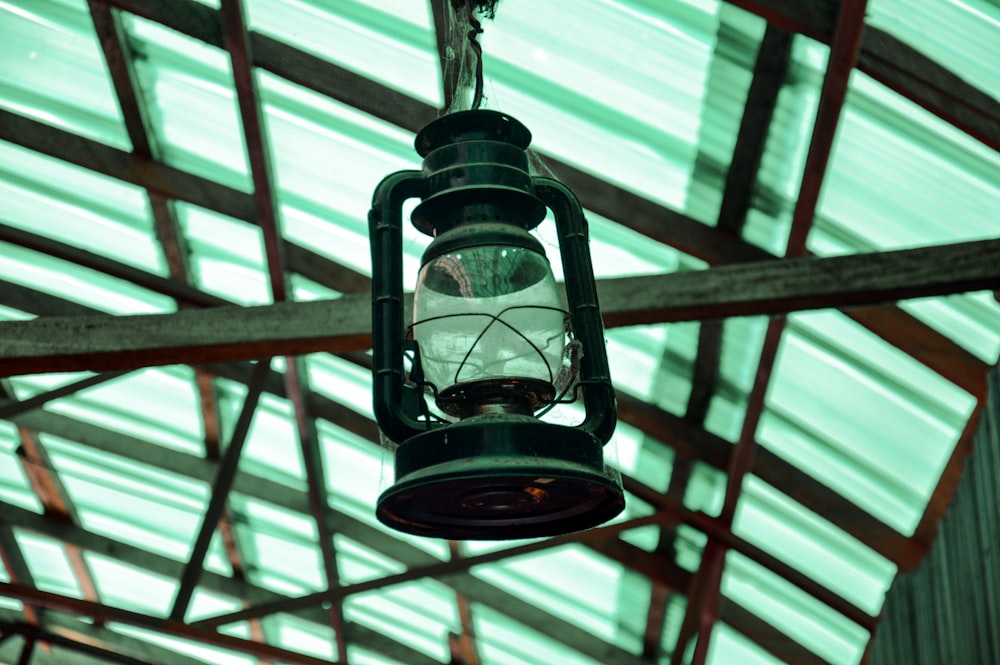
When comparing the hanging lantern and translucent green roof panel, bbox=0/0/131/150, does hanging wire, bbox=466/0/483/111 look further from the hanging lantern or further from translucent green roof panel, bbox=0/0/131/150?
translucent green roof panel, bbox=0/0/131/150

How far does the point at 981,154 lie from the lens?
493 centimetres

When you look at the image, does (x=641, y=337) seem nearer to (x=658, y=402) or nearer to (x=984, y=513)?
(x=658, y=402)

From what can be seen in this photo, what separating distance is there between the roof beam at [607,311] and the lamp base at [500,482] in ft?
10.4

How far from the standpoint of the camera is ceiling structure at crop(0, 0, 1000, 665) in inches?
187

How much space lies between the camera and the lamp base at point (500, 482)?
4.26 ft

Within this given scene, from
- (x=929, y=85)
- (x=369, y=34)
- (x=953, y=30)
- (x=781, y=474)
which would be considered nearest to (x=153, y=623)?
(x=781, y=474)

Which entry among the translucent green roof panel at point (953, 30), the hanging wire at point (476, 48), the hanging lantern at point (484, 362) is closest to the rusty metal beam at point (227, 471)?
the translucent green roof panel at point (953, 30)

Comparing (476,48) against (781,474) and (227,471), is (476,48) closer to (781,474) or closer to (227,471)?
(781,474)

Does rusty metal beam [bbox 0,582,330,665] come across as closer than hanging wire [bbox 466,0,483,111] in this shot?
No

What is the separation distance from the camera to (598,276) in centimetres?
534

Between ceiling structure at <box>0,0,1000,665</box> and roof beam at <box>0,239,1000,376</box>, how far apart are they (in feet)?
0.04

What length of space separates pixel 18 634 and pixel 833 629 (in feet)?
27.3

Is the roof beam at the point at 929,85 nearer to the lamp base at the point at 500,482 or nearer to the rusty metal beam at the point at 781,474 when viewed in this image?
the rusty metal beam at the point at 781,474

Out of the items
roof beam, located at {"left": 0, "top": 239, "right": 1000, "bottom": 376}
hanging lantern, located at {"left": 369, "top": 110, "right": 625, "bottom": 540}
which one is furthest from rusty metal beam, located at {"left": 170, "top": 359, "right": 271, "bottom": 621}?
hanging lantern, located at {"left": 369, "top": 110, "right": 625, "bottom": 540}
